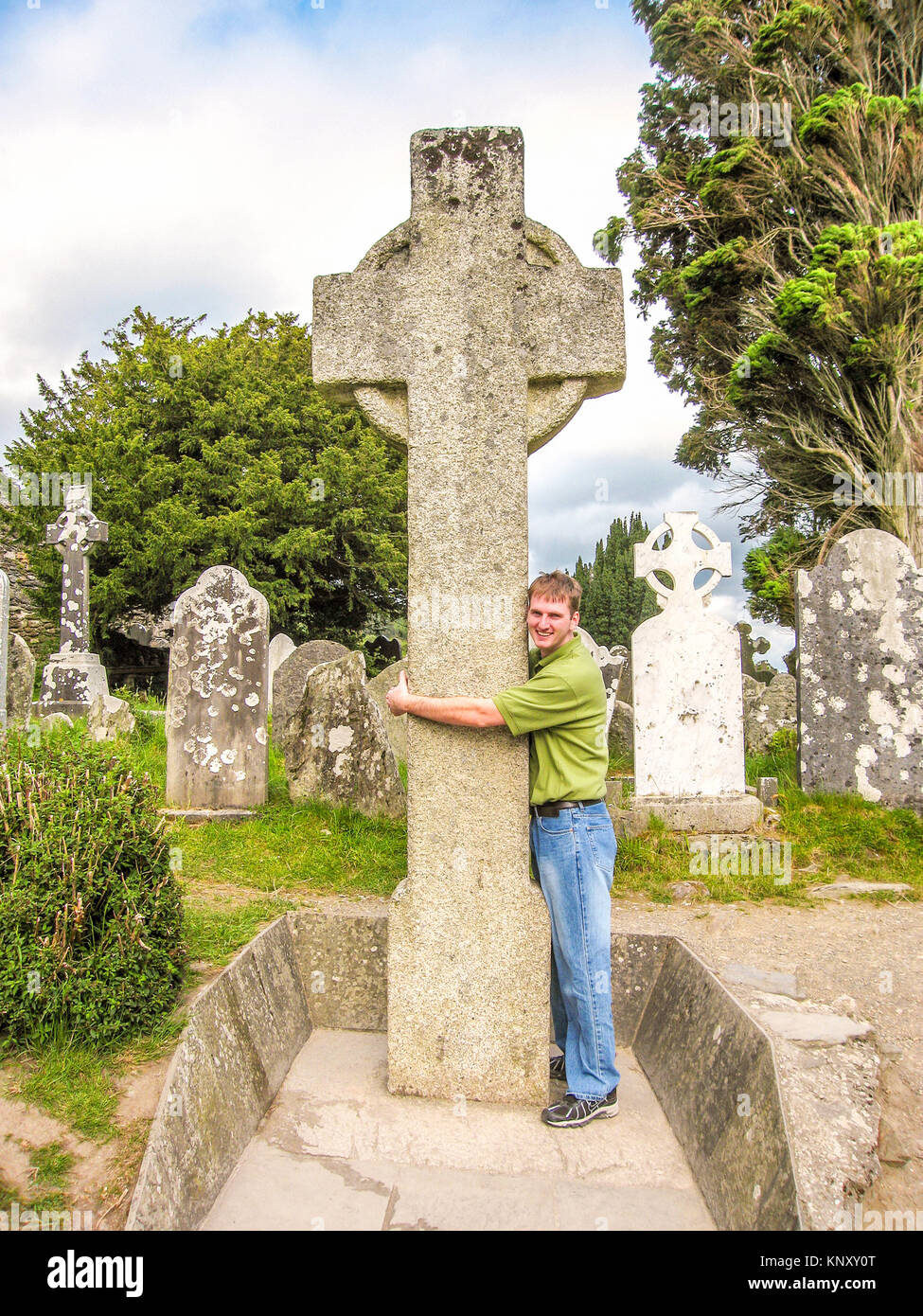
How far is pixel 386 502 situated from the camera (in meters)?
20.8

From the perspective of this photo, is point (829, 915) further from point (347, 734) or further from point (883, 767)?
point (347, 734)

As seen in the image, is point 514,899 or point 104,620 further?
point 104,620

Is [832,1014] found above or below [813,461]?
below

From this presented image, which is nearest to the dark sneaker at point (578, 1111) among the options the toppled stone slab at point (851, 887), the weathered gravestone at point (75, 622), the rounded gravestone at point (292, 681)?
the toppled stone slab at point (851, 887)

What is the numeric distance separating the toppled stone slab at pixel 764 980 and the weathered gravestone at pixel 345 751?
3.50 m

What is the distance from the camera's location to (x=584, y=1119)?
8.39 ft

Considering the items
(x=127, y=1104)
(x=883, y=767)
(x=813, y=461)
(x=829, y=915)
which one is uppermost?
(x=813, y=461)

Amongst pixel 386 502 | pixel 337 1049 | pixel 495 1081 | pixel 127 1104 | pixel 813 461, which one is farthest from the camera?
pixel 386 502

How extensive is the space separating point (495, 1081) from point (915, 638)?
5.85 m

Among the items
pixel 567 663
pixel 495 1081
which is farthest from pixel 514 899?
pixel 567 663

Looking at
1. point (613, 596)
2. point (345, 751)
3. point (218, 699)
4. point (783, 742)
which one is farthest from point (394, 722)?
point (613, 596)

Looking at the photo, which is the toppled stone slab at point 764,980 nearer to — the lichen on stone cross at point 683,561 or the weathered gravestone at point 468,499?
the weathered gravestone at point 468,499

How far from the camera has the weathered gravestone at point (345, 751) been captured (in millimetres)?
6734

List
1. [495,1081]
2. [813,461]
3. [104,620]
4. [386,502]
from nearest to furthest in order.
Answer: [495,1081] < [813,461] < [104,620] < [386,502]
